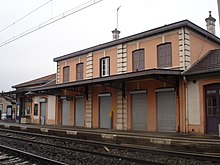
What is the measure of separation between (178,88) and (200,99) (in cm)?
151

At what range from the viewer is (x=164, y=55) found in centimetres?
1741

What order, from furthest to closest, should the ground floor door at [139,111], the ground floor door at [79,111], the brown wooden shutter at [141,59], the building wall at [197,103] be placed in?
1. the ground floor door at [79,111]
2. the brown wooden shutter at [141,59]
3. the ground floor door at [139,111]
4. the building wall at [197,103]

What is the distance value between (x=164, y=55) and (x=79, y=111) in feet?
30.4

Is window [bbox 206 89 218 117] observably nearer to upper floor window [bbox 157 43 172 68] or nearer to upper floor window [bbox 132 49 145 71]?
upper floor window [bbox 157 43 172 68]

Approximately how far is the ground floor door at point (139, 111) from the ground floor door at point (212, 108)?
4.22 m

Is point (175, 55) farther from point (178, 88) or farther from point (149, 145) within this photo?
point (149, 145)

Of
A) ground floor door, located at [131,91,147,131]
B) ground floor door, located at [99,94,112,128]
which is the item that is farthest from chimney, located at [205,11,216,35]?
ground floor door, located at [99,94,112,128]

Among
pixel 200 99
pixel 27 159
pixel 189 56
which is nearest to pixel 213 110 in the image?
pixel 200 99

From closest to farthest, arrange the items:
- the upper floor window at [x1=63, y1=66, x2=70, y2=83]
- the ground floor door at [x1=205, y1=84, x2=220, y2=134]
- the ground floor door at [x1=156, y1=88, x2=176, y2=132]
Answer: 1. the ground floor door at [x1=205, y1=84, x2=220, y2=134]
2. the ground floor door at [x1=156, y1=88, x2=176, y2=132]
3. the upper floor window at [x1=63, y1=66, x2=70, y2=83]

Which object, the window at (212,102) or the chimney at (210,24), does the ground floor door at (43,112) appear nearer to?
the chimney at (210,24)

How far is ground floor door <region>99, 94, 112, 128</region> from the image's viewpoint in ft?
67.1

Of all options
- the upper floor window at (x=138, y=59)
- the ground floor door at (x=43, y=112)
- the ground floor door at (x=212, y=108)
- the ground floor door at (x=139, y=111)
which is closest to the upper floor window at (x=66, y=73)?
the ground floor door at (x=43, y=112)

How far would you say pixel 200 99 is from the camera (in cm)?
1520

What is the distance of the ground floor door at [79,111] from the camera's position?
22.6 metres
